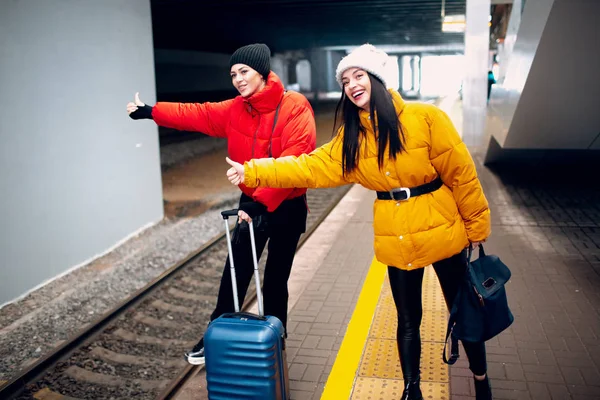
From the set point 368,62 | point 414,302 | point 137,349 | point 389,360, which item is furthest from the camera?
point 137,349

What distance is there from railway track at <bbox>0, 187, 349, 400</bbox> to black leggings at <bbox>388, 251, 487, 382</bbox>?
1675 millimetres

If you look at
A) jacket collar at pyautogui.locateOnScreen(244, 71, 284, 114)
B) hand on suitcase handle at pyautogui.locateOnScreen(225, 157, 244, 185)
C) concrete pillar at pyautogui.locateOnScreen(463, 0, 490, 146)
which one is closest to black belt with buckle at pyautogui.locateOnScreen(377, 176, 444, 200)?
hand on suitcase handle at pyautogui.locateOnScreen(225, 157, 244, 185)

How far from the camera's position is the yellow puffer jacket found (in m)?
2.96

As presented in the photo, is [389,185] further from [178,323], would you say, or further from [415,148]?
[178,323]

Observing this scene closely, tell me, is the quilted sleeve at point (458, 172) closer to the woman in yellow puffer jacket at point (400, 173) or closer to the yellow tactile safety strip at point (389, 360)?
the woman in yellow puffer jacket at point (400, 173)

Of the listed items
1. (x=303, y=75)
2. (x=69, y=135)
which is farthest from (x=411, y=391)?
(x=303, y=75)

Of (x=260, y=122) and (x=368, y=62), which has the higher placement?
(x=368, y=62)

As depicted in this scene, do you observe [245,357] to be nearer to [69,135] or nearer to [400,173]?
[400,173]

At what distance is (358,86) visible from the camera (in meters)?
2.94

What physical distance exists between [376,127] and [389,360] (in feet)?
5.94

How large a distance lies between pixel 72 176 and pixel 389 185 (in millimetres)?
5009

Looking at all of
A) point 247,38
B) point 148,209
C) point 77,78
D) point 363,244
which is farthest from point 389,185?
point 247,38

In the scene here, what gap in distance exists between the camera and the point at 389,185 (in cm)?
302

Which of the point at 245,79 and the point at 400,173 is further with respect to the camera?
the point at 245,79
